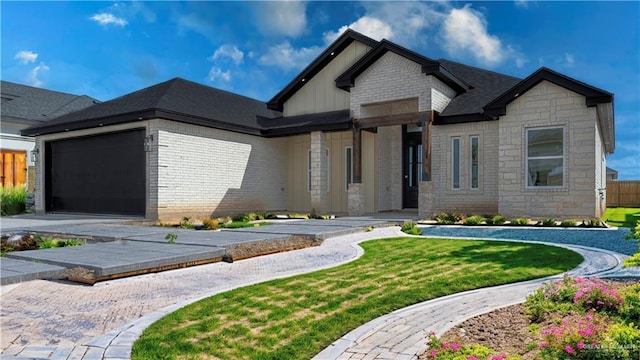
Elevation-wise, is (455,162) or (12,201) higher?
(455,162)

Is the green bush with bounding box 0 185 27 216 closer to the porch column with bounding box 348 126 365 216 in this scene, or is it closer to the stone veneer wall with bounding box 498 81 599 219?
the porch column with bounding box 348 126 365 216

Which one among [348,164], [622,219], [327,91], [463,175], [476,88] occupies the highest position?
[327,91]

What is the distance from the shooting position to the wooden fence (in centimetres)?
2712

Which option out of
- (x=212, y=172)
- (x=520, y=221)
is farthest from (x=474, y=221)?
(x=212, y=172)

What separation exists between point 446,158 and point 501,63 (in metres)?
7.23

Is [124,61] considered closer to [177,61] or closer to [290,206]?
[177,61]

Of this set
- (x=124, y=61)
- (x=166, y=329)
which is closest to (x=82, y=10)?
(x=124, y=61)

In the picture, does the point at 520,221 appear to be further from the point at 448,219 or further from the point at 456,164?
the point at 456,164

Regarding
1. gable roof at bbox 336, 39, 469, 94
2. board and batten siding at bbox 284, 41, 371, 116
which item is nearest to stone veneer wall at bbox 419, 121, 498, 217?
gable roof at bbox 336, 39, 469, 94

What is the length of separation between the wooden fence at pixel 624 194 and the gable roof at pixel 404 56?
1695 centimetres

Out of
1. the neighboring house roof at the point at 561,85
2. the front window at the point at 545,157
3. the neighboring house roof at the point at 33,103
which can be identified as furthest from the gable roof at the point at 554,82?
the neighboring house roof at the point at 33,103

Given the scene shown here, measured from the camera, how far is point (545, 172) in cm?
1376

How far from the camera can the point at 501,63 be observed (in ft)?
65.0

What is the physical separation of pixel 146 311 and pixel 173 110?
1153cm
